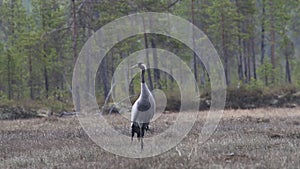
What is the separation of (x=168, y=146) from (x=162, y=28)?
2484 cm

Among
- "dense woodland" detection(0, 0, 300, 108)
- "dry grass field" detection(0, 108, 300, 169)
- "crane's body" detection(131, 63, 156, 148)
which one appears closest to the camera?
"dry grass field" detection(0, 108, 300, 169)

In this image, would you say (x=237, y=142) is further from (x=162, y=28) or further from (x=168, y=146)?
(x=162, y=28)

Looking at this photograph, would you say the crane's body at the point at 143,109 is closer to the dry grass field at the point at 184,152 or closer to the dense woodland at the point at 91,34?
the dry grass field at the point at 184,152

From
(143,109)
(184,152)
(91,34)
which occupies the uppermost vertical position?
(143,109)

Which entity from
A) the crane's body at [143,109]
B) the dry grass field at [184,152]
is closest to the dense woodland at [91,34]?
the dry grass field at [184,152]

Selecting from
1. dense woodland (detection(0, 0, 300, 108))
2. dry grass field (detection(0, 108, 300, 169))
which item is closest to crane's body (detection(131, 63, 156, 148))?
dry grass field (detection(0, 108, 300, 169))

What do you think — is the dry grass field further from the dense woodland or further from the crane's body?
the dense woodland

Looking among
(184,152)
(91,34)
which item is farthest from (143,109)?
(91,34)

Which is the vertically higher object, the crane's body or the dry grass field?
the crane's body

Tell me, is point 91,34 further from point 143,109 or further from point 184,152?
point 184,152

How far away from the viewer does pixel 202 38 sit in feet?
144

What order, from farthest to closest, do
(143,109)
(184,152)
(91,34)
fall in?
(91,34) → (143,109) → (184,152)

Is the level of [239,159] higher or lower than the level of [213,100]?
higher

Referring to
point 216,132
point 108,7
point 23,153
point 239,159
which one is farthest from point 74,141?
point 108,7
